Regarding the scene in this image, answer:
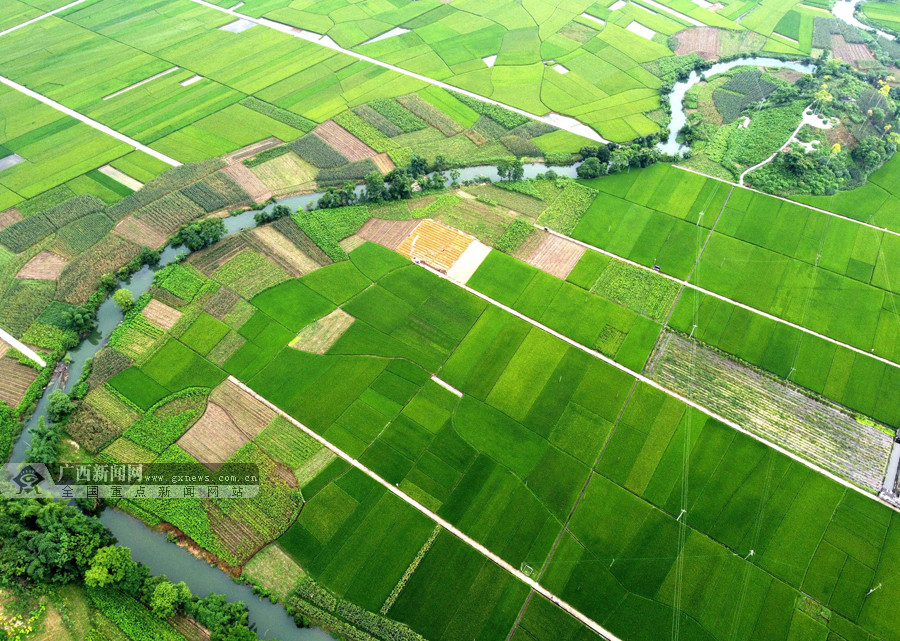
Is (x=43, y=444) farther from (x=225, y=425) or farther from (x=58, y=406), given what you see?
(x=225, y=425)

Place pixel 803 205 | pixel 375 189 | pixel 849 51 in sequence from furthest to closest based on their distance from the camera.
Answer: pixel 849 51 → pixel 803 205 → pixel 375 189

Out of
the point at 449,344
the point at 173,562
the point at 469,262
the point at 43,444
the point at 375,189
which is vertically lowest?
the point at 173,562

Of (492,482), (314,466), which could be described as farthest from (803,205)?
(314,466)

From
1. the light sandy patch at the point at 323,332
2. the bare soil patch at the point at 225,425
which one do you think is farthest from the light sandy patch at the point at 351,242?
the bare soil patch at the point at 225,425

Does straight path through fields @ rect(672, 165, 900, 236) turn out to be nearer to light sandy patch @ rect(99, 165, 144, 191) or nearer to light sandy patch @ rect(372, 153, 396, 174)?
light sandy patch @ rect(372, 153, 396, 174)

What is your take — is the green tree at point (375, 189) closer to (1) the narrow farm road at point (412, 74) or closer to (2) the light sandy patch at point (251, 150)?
(2) the light sandy patch at point (251, 150)

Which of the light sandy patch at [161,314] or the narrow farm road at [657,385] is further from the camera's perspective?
the light sandy patch at [161,314]

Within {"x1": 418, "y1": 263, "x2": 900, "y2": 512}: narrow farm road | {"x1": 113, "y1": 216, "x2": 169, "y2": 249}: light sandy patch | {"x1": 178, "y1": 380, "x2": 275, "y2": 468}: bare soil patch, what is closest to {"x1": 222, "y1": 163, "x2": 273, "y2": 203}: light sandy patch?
{"x1": 113, "y1": 216, "x2": 169, "y2": 249}: light sandy patch
